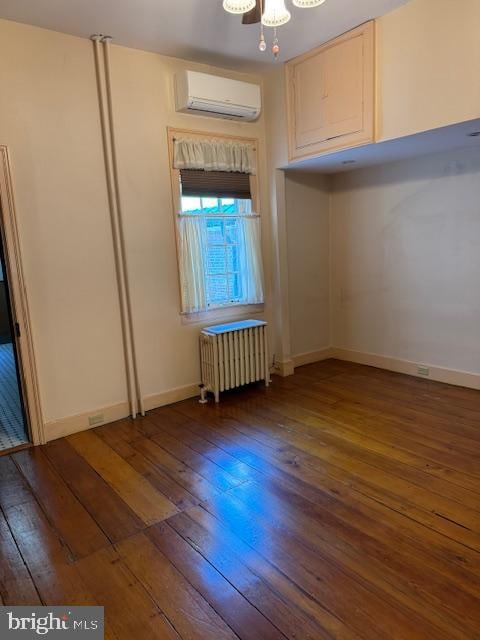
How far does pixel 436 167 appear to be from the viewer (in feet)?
13.0

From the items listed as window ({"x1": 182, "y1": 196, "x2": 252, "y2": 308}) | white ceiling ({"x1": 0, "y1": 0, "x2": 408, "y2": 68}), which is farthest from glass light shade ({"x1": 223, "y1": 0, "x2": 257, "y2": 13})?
window ({"x1": 182, "y1": 196, "x2": 252, "y2": 308})

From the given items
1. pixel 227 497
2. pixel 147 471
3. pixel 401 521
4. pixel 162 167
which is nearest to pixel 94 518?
pixel 147 471

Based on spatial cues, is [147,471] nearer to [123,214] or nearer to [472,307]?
[123,214]

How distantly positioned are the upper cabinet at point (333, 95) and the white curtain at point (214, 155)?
1.45ft

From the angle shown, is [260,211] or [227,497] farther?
[260,211]

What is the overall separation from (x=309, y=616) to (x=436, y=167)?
12.6ft

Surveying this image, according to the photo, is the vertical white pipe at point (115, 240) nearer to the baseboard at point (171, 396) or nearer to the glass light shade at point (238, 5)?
the baseboard at point (171, 396)

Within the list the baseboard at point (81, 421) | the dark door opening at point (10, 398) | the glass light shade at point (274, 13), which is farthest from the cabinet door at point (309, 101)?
the baseboard at point (81, 421)

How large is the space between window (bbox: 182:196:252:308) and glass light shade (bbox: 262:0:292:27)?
6.11 ft

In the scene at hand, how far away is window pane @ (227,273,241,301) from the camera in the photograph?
427 centimetres

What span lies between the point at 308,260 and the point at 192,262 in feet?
5.37

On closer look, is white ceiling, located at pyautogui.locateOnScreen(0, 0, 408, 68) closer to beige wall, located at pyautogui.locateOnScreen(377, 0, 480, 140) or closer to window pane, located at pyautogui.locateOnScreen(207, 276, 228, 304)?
beige wall, located at pyautogui.locateOnScreen(377, 0, 480, 140)

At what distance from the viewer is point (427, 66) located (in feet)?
9.73

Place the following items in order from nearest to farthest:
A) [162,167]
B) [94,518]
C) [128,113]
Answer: [94,518] < [128,113] < [162,167]
